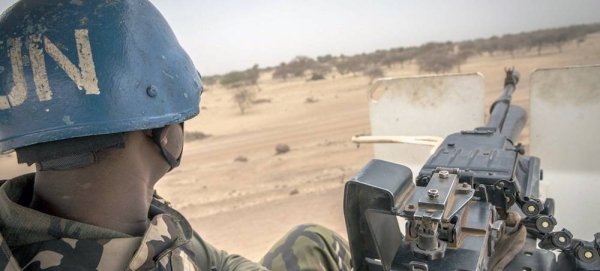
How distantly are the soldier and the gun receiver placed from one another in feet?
2.23

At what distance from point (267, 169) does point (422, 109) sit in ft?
15.3

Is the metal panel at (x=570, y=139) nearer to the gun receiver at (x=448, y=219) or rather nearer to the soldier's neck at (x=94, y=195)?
the gun receiver at (x=448, y=219)

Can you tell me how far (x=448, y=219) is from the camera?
1343 millimetres

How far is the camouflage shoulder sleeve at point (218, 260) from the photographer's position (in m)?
2.29

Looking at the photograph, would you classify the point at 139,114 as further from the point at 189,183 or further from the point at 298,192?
the point at 189,183

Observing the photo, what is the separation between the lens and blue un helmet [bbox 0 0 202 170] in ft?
4.59

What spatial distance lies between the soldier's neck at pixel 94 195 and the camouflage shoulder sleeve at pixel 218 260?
837 millimetres

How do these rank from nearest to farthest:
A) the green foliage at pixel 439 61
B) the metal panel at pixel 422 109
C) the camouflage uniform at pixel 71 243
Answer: the camouflage uniform at pixel 71 243
the metal panel at pixel 422 109
the green foliage at pixel 439 61

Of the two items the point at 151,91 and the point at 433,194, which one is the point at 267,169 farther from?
the point at 433,194

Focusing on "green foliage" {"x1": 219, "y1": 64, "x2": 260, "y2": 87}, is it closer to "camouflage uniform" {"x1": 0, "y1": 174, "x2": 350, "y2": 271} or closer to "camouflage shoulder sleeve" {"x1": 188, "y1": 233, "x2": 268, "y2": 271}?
"camouflage shoulder sleeve" {"x1": 188, "y1": 233, "x2": 268, "y2": 271}

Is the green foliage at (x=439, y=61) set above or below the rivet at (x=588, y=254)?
below

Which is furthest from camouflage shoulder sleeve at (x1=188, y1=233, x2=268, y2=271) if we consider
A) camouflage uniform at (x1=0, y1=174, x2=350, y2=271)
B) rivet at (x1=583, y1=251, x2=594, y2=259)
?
rivet at (x1=583, y1=251, x2=594, y2=259)

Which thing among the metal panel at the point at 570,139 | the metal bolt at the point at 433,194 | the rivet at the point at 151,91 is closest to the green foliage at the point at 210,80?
the metal panel at the point at 570,139

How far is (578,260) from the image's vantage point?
1.45 meters
